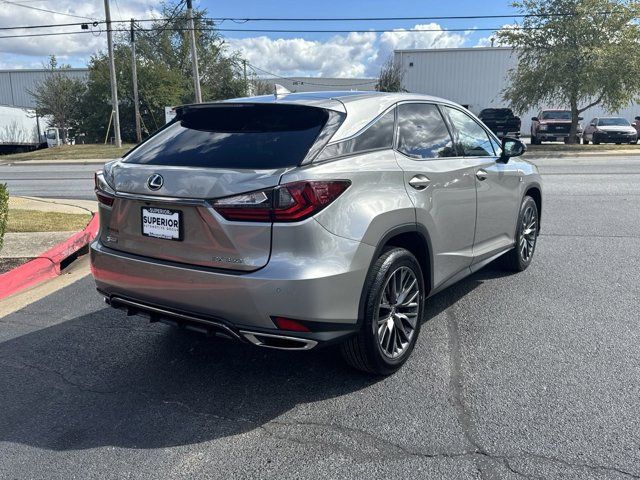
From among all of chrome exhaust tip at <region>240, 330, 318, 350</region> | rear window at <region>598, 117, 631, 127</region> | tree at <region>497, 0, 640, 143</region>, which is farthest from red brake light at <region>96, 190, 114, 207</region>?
rear window at <region>598, 117, 631, 127</region>

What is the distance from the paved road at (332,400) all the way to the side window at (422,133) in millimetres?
1394

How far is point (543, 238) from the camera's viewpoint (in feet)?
24.3

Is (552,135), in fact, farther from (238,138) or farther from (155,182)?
(155,182)

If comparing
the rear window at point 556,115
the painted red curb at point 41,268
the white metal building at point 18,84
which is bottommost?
the painted red curb at point 41,268

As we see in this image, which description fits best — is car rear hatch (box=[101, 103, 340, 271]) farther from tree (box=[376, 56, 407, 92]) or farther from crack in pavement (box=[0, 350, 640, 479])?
tree (box=[376, 56, 407, 92])

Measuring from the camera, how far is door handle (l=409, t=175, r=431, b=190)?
3635mm

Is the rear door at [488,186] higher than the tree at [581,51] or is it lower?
lower

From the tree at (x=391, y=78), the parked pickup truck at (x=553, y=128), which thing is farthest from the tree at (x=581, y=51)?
the tree at (x=391, y=78)

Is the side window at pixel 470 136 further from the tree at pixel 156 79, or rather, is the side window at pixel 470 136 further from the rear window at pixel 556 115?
the tree at pixel 156 79

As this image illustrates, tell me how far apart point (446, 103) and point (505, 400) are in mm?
2450

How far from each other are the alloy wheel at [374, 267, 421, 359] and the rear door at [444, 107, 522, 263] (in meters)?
1.08

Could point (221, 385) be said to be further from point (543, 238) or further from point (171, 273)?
point (543, 238)

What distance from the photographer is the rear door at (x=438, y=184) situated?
3.72m

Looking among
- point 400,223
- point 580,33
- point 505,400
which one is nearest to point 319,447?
point 505,400
